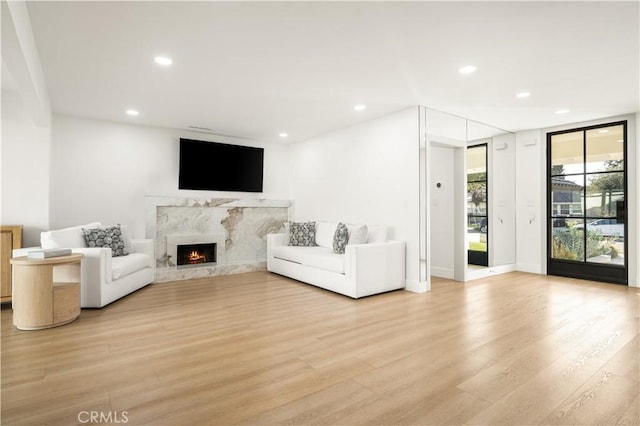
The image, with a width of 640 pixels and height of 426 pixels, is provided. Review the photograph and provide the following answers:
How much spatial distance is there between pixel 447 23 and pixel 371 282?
2.96 meters

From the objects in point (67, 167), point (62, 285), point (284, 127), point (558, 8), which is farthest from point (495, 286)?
point (67, 167)

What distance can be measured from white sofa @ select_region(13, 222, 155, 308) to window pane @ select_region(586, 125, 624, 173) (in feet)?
22.8

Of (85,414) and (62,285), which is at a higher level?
(62,285)

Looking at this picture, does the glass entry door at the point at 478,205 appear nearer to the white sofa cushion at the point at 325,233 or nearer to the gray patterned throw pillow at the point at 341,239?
the white sofa cushion at the point at 325,233

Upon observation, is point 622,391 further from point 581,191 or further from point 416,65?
point 581,191

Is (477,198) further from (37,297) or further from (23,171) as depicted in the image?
(23,171)

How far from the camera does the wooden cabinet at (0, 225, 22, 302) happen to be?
3.87 meters

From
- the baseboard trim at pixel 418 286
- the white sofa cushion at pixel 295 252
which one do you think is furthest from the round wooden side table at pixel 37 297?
the baseboard trim at pixel 418 286

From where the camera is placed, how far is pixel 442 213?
227 inches

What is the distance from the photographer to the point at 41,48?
305 centimetres

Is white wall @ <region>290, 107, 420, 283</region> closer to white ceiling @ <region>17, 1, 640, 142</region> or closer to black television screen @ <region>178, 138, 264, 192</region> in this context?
white ceiling @ <region>17, 1, 640, 142</region>

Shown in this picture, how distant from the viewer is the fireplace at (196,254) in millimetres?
6027

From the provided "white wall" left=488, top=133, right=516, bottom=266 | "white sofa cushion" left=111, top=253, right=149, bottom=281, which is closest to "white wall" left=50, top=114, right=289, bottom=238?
"white sofa cushion" left=111, top=253, right=149, bottom=281

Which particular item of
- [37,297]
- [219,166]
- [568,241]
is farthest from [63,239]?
[568,241]
